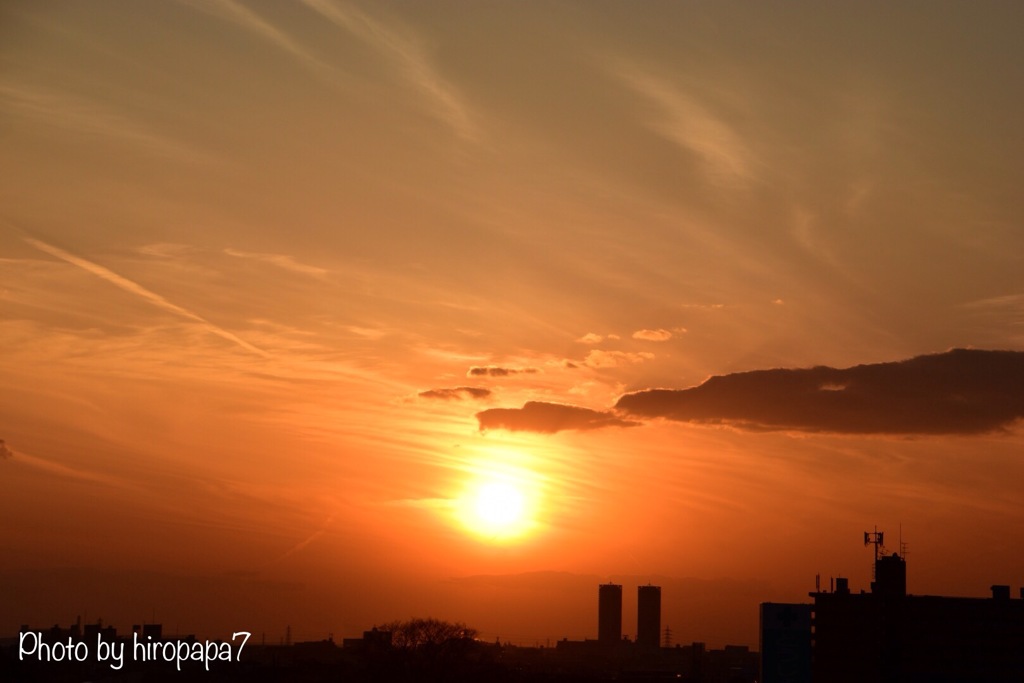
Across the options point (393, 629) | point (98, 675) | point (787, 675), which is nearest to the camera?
point (98, 675)

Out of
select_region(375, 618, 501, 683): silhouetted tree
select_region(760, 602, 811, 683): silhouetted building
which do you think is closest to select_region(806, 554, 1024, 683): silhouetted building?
select_region(760, 602, 811, 683): silhouetted building

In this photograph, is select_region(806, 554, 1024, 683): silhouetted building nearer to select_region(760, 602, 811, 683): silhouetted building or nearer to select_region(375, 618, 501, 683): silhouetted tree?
select_region(760, 602, 811, 683): silhouetted building

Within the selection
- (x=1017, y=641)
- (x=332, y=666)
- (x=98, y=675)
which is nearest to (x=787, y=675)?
(x=1017, y=641)

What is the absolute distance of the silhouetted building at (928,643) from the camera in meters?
193

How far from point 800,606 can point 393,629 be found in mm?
61238

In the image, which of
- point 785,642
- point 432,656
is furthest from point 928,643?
point 432,656

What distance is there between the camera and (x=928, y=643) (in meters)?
196

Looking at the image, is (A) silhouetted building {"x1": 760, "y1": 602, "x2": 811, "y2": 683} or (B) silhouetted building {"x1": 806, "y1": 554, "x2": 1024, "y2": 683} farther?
(B) silhouetted building {"x1": 806, "y1": 554, "x2": 1024, "y2": 683}

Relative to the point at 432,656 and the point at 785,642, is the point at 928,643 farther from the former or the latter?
the point at 432,656

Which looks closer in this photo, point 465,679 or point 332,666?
point 465,679

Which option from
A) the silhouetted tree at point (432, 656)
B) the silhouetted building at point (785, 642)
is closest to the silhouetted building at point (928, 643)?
the silhouetted building at point (785, 642)

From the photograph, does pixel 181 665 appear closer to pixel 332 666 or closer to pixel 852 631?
pixel 332 666

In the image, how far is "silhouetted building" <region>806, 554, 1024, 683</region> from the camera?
634 ft

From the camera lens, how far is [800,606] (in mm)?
168125
